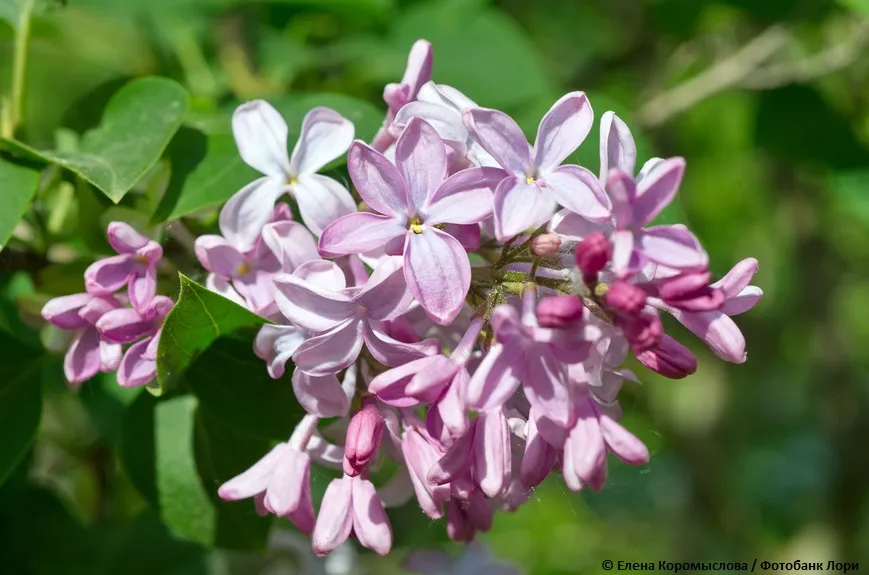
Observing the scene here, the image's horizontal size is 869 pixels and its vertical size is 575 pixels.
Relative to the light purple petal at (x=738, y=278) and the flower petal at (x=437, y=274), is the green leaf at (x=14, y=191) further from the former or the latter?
the light purple petal at (x=738, y=278)

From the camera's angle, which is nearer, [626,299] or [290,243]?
[626,299]

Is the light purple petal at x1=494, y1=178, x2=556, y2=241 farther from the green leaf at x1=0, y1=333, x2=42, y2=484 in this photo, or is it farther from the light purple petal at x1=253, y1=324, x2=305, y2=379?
the green leaf at x1=0, y1=333, x2=42, y2=484

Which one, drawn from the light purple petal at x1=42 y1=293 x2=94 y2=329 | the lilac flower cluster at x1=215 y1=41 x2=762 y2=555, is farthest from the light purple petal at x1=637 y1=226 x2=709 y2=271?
the light purple petal at x1=42 y1=293 x2=94 y2=329

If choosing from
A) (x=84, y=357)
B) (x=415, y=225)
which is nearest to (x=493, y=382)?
(x=415, y=225)

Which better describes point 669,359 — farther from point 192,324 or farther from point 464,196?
point 192,324

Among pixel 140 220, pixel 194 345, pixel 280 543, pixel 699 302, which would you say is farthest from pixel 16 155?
pixel 280 543

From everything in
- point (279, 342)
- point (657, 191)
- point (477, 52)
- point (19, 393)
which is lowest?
point (19, 393)
